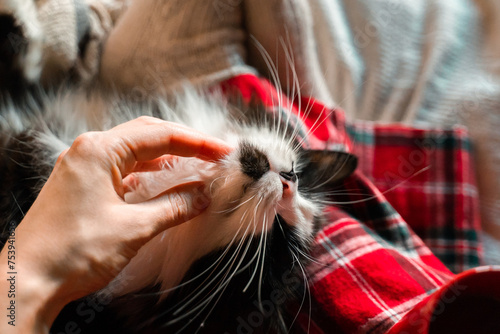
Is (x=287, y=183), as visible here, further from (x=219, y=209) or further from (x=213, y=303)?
(x=213, y=303)

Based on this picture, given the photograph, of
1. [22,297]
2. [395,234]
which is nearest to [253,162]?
[22,297]

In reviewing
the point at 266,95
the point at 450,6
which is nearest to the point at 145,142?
the point at 266,95

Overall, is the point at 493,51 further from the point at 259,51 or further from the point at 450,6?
the point at 259,51

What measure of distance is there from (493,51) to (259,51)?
691 millimetres

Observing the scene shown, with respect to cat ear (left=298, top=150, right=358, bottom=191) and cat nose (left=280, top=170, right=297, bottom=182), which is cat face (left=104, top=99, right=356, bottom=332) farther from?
cat ear (left=298, top=150, right=358, bottom=191)

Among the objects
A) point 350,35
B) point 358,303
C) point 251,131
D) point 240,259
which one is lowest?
point 358,303

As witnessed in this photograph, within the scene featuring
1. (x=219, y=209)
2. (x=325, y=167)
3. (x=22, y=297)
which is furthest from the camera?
(x=325, y=167)

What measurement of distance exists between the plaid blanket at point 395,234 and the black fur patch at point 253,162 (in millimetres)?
244

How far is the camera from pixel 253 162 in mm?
658

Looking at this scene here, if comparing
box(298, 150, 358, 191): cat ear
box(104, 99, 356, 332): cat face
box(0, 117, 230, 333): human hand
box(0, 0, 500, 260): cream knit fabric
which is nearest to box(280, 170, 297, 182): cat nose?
box(104, 99, 356, 332): cat face

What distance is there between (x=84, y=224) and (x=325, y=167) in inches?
21.4

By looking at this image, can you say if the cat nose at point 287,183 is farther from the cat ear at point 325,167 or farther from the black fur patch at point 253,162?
the cat ear at point 325,167

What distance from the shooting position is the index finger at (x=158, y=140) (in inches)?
22.0

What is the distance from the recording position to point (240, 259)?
2.21 ft
